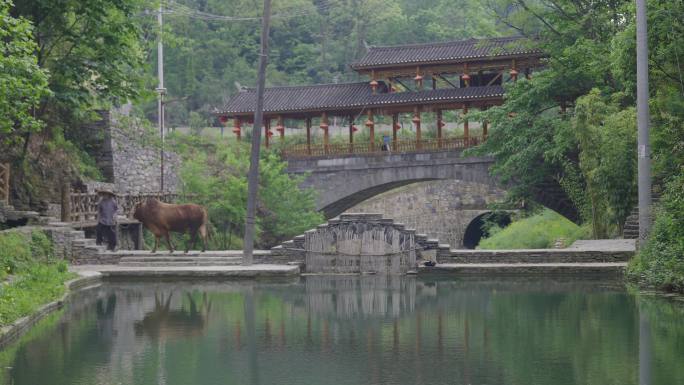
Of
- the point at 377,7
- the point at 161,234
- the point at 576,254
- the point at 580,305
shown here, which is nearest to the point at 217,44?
the point at 377,7

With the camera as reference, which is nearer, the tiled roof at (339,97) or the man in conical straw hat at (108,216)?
the man in conical straw hat at (108,216)

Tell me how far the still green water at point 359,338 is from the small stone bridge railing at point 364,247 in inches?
142

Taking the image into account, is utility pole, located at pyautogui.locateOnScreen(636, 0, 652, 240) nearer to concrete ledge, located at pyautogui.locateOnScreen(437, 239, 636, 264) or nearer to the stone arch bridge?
concrete ledge, located at pyautogui.locateOnScreen(437, 239, 636, 264)

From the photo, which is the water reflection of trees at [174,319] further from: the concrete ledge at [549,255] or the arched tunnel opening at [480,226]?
the arched tunnel opening at [480,226]

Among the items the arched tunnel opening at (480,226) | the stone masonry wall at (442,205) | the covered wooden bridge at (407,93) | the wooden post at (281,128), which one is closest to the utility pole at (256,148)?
the covered wooden bridge at (407,93)

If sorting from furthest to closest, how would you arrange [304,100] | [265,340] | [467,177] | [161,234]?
[304,100], [467,177], [161,234], [265,340]

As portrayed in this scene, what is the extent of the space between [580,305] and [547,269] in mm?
5920

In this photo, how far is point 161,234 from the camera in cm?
2628

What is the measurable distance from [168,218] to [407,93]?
1684 cm

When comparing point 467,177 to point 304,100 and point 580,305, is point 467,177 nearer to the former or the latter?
point 304,100

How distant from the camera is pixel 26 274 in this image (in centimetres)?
1898

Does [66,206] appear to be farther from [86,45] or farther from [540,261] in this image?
[540,261]

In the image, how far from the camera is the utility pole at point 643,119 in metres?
20.2

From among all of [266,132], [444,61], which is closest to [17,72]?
[444,61]
